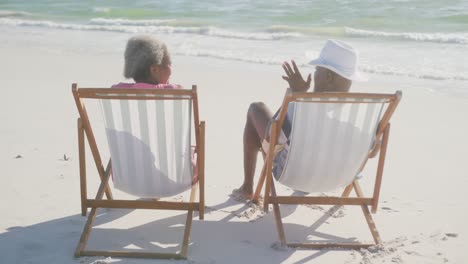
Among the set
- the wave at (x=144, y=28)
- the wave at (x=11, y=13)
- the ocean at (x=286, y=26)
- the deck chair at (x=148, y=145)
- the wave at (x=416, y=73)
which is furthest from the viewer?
the wave at (x=11, y=13)

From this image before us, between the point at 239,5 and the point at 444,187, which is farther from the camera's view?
the point at 239,5

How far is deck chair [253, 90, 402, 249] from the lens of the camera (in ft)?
11.0

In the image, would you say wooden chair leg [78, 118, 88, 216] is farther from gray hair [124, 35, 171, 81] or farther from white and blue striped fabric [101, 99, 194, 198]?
gray hair [124, 35, 171, 81]

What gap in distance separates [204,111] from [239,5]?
1025cm

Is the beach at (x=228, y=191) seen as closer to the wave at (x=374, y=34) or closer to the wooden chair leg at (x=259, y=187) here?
the wooden chair leg at (x=259, y=187)

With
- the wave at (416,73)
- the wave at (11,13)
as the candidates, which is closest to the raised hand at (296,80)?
the wave at (416,73)

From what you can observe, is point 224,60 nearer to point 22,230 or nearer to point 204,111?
point 204,111

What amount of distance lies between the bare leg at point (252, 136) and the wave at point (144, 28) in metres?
8.15

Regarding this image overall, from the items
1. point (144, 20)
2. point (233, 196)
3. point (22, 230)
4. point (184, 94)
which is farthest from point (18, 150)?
point (144, 20)

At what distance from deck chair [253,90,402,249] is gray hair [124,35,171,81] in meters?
0.76

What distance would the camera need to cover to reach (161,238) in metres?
3.72

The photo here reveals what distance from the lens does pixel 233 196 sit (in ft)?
14.3

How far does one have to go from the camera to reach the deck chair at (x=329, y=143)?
3340 millimetres

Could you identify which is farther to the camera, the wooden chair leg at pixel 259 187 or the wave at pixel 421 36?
the wave at pixel 421 36
